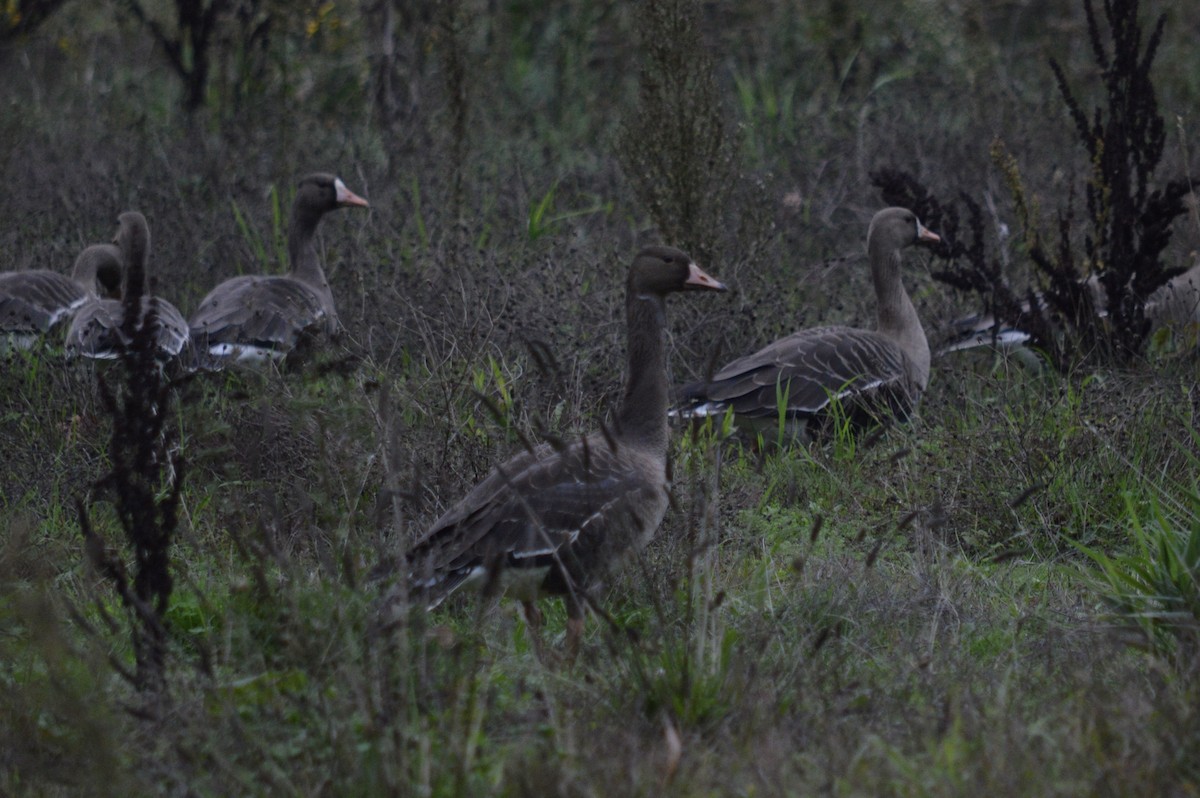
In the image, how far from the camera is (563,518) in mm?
4879

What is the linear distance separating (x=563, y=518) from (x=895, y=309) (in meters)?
3.64

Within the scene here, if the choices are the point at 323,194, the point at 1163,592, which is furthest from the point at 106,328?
the point at 1163,592

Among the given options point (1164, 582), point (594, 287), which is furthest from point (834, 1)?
point (1164, 582)

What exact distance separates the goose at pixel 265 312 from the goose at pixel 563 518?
94.2 inches

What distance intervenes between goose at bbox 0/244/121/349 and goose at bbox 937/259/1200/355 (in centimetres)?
489

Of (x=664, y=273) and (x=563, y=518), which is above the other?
(x=664, y=273)

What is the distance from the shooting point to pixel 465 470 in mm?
5930

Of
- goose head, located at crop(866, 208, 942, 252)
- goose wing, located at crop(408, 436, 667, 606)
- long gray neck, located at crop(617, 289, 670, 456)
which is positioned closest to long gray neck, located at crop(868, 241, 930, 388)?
goose head, located at crop(866, 208, 942, 252)

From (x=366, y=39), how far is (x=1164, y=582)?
12.2 metres

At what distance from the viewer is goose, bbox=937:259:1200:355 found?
753 centimetres

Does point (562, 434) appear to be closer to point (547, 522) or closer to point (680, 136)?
point (547, 522)

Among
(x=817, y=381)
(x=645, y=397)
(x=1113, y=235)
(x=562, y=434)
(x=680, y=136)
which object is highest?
(x=680, y=136)

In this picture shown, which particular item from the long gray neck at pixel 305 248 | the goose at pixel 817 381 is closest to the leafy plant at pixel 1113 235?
the goose at pixel 817 381

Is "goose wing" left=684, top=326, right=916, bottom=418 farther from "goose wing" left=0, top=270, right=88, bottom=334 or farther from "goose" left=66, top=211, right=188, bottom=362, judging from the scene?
"goose wing" left=0, top=270, right=88, bottom=334
